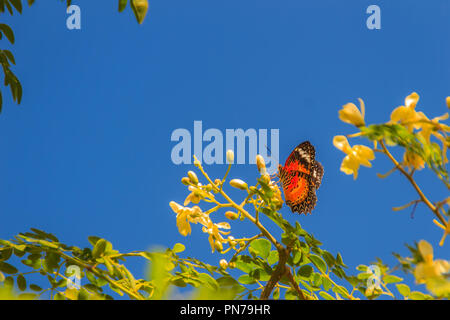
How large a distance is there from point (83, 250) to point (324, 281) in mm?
582

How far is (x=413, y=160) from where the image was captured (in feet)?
2.05

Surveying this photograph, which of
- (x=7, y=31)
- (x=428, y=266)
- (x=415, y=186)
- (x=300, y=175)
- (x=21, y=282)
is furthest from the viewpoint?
(x=300, y=175)

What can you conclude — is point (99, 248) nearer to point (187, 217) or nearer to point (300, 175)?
point (187, 217)

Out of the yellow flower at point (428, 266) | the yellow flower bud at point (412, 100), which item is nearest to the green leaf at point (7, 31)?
the yellow flower bud at point (412, 100)

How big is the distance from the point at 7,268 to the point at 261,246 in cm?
59

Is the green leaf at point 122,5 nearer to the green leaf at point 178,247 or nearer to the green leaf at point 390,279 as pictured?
the green leaf at point 178,247

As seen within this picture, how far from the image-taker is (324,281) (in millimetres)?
1012

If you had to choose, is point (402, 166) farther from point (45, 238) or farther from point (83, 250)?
point (45, 238)

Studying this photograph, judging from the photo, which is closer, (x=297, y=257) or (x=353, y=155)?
(x=353, y=155)

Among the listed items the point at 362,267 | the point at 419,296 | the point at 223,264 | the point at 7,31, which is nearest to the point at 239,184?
the point at 223,264

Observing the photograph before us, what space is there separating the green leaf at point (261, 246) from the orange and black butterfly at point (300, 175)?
0.38m

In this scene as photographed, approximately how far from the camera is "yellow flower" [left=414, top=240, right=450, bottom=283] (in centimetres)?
45

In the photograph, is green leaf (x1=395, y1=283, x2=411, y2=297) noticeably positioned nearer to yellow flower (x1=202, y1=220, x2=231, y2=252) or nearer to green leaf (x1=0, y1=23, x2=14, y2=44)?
yellow flower (x1=202, y1=220, x2=231, y2=252)
